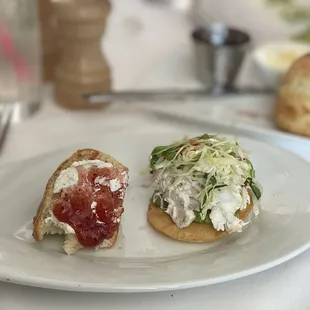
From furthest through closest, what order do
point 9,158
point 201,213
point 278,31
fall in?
1. point 278,31
2. point 9,158
3. point 201,213

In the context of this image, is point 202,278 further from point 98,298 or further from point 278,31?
point 278,31

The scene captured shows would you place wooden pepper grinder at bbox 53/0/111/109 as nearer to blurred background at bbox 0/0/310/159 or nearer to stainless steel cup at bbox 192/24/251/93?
blurred background at bbox 0/0/310/159

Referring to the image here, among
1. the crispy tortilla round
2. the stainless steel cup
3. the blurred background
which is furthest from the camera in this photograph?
the stainless steel cup

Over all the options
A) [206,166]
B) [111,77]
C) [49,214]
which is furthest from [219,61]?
[49,214]

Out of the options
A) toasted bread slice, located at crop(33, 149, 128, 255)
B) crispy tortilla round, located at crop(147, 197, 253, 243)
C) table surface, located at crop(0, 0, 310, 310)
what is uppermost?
toasted bread slice, located at crop(33, 149, 128, 255)

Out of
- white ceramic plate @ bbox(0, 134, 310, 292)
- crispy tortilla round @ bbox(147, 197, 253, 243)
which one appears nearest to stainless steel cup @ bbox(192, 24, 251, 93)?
white ceramic plate @ bbox(0, 134, 310, 292)

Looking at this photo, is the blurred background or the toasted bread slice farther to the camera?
the blurred background

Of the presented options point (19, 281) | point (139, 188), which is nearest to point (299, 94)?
point (139, 188)
